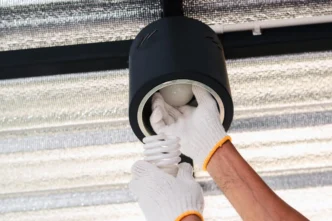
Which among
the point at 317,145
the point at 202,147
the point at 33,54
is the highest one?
the point at 33,54

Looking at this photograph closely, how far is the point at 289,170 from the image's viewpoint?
5.36 feet

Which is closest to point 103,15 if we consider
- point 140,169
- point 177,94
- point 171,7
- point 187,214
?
point 171,7

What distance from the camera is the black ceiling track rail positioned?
3.88 ft

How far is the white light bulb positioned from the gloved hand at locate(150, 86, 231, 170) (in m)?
0.01

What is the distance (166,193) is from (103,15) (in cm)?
55

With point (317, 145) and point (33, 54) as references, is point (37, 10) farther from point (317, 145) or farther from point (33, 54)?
point (317, 145)

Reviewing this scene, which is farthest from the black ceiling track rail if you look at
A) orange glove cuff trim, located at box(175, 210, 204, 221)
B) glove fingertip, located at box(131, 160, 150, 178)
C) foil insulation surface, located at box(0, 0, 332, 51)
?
orange glove cuff trim, located at box(175, 210, 204, 221)

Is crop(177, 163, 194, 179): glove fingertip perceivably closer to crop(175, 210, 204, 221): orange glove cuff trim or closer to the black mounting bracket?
crop(175, 210, 204, 221): orange glove cuff trim

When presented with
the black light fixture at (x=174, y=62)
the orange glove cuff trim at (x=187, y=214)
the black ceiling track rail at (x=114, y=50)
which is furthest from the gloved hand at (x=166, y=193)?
the black ceiling track rail at (x=114, y=50)

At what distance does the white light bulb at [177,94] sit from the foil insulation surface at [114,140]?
0.93 ft

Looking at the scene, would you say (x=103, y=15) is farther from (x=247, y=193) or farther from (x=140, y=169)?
(x=247, y=193)

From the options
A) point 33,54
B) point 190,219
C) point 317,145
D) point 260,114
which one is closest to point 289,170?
point 317,145

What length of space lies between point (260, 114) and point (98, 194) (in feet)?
2.25

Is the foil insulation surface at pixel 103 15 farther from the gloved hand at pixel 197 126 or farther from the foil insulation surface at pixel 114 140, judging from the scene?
the gloved hand at pixel 197 126
